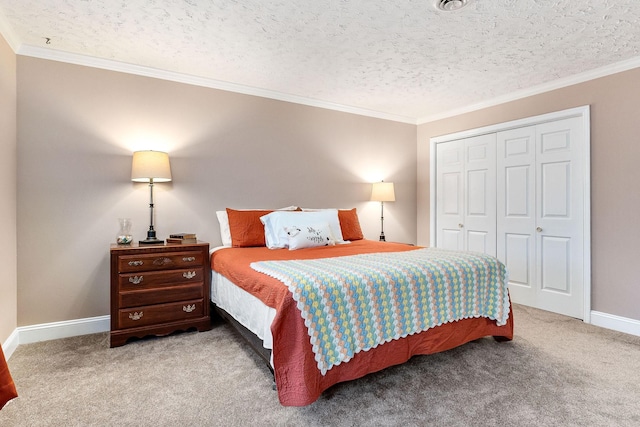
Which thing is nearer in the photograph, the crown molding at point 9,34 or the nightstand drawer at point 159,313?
the crown molding at point 9,34

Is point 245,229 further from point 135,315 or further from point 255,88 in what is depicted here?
point 255,88

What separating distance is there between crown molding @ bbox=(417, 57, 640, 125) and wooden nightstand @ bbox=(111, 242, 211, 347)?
348 centimetres

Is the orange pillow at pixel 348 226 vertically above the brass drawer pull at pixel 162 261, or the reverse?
the orange pillow at pixel 348 226

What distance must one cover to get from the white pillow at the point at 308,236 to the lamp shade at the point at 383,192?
4.28ft

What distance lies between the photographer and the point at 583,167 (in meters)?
3.15

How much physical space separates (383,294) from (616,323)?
2504mm

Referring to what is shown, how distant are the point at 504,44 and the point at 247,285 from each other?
262 centimetres

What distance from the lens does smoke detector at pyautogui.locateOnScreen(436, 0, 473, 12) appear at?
2.05m

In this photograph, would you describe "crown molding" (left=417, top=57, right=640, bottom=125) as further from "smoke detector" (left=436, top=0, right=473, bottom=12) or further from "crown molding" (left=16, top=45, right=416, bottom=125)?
"smoke detector" (left=436, top=0, right=473, bottom=12)

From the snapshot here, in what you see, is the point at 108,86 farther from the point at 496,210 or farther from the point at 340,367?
the point at 496,210

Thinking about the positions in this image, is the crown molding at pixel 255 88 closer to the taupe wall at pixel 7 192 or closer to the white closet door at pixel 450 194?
the taupe wall at pixel 7 192

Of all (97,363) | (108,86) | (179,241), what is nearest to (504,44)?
(179,241)

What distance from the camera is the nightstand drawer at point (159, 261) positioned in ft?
8.38

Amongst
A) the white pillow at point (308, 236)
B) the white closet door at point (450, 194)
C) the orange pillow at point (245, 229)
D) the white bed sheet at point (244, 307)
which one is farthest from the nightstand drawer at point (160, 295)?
the white closet door at point (450, 194)
